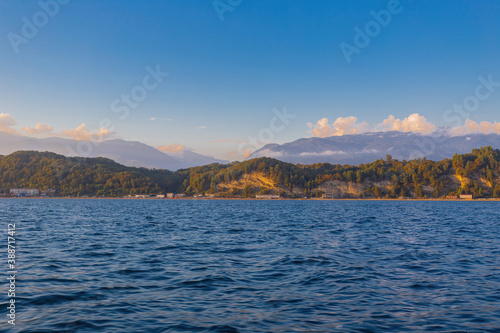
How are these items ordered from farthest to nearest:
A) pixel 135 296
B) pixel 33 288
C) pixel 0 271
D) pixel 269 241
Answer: pixel 269 241 → pixel 0 271 → pixel 33 288 → pixel 135 296

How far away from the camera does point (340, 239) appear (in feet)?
133

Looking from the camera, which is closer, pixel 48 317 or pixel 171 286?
pixel 48 317

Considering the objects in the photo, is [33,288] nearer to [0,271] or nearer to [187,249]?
[0,271]

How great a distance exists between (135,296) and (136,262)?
29.6 ft

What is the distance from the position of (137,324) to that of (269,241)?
83.5 feet

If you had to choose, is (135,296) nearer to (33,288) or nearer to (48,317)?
(48,317)

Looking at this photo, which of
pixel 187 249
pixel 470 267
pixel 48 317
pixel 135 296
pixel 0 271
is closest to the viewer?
pixel 48 317

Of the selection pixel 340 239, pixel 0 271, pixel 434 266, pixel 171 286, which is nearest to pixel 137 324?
pixel 171 286

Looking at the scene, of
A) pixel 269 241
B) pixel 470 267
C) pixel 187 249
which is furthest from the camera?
pixel 269 241

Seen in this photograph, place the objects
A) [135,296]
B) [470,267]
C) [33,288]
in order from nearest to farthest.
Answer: [135,296], [33,288], [470,267]

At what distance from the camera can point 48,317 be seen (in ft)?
48.4

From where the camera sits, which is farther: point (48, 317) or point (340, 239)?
point (340, 239)

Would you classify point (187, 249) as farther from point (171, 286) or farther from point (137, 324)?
point (137, 324)

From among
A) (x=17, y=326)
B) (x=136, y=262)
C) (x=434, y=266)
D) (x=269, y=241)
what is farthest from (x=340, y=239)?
(x=17, y=326)
